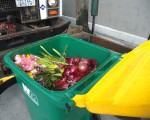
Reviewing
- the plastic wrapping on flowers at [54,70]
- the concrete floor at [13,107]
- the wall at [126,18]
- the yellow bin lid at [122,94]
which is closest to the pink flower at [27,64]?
the plastic wrapping on flowers at [54,70]

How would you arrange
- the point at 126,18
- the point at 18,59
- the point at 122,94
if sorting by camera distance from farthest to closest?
the point at 126,18, the point at 18,59, the point at 122,94

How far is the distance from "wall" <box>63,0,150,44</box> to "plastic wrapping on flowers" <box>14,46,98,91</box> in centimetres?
200

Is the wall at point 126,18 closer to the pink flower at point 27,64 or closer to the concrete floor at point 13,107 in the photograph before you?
the concrete floor at point 13,107

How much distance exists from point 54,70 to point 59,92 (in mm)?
304

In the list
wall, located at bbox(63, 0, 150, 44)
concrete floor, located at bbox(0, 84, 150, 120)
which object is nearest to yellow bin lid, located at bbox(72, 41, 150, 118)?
concrete floor, located at bbox(0, 84, 150, 120)

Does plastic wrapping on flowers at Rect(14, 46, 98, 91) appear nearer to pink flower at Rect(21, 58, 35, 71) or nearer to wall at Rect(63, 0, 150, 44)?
pink flower at Rect(21, 58, 35, 71)

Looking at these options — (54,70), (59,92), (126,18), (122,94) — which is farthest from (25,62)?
(126,18)

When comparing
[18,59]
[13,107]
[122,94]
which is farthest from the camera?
[13,107]

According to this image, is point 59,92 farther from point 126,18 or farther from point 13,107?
point 126,18

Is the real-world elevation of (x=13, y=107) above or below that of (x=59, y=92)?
below

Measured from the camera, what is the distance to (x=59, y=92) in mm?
773

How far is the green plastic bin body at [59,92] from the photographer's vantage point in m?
0.79

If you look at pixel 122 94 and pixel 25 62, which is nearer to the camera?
pixel 122 94

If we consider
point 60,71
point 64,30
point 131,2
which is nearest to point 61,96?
point 60,71
